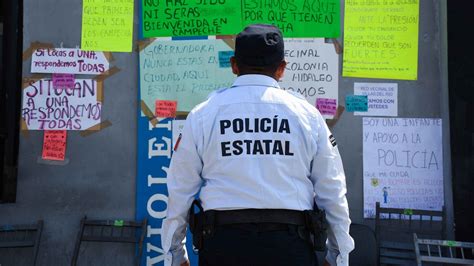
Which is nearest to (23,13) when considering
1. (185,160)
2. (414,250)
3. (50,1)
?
(50,1)

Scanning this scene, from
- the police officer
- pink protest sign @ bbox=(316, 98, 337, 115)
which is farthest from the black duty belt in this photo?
pink protest sign @ bbox=(316, 98, 337, 115)

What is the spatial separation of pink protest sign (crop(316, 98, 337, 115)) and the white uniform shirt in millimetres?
2081

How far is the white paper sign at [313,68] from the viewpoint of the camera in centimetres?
475

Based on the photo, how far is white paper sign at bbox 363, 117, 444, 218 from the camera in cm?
472

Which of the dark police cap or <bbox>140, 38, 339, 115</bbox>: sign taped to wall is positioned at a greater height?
<bbox>140, 38, 339, 115</bbox>: sign taped to wall

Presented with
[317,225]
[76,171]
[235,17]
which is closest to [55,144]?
[76,171]

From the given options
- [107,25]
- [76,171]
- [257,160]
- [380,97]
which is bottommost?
[76,171]

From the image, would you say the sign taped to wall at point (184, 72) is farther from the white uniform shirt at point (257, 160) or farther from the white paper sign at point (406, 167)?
the white uniform shirt at point (257, 160)

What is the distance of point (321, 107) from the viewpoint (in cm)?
475

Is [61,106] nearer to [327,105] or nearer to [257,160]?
[327,105]

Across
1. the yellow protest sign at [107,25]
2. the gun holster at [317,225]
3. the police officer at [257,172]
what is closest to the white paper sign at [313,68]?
the yellow protest sign at [107,25]

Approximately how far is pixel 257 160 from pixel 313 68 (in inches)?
94.2

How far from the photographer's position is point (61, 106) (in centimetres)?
490

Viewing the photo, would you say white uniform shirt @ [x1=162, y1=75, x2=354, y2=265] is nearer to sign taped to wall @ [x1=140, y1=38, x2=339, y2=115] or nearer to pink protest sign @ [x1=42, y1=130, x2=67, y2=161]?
sign taped to wall @ [x1=140, y1=38, x2=339, y2=115]
